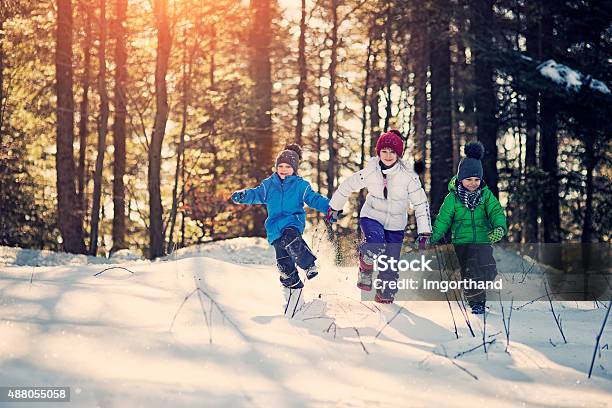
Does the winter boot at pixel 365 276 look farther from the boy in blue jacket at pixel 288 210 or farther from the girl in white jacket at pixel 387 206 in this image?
the boy in blue jacket at pixel 288 210

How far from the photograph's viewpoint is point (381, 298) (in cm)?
582

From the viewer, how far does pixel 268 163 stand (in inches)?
749

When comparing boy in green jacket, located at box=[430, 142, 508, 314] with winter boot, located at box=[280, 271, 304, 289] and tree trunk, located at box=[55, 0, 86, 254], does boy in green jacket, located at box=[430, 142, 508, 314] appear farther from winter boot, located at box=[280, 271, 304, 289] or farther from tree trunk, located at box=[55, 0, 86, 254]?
tree trunk, located at box=[55, 0, 86, 254]

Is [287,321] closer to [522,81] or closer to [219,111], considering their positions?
[522,81]

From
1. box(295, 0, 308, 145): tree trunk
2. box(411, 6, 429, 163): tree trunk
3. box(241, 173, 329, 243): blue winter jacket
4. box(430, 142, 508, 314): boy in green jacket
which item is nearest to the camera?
box(430, 142, 508, 314): boy in green jacket

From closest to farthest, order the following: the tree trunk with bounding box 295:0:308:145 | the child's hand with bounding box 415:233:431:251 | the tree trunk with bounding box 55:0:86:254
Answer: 1. the child's hand with bounding box 415:233:431:251
2. the tree trunk with bounding box 55:0:86:254
3. the tree trunk with bounding box 295:0:308:145

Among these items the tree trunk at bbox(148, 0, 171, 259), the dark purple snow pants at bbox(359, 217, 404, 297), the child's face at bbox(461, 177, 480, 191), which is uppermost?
the tree trunk at bbox(148, 0, 171, 259)

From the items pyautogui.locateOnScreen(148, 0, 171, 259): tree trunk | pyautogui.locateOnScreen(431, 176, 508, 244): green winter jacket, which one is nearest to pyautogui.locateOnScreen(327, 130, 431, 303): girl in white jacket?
pyautogui.locateOnScreen(431, 176, 508, 244): green winter jacket

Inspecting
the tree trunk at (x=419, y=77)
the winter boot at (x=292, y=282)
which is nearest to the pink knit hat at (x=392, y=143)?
the winter boot at (x=292, y=282)

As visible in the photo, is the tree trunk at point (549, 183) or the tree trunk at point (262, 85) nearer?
the tree trunk at point (549, 183)

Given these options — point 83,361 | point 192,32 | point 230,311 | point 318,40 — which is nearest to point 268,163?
point 318,40

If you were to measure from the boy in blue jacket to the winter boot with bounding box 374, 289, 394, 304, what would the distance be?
647 millimetres

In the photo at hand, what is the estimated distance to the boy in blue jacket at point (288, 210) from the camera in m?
6.20

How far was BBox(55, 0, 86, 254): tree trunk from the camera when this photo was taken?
570 inches
